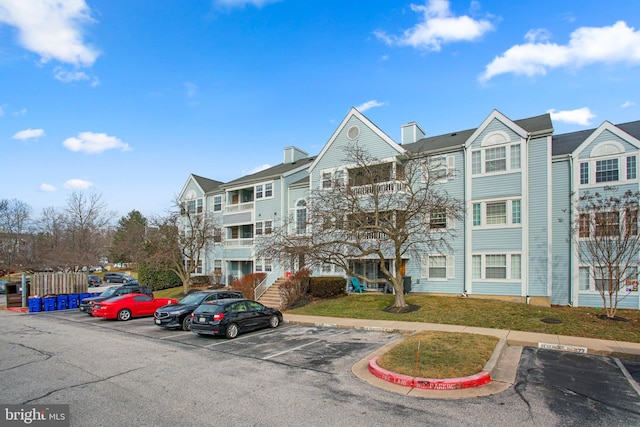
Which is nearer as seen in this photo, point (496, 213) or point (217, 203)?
point (496, 213)

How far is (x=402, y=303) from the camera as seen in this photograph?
18.8 metres

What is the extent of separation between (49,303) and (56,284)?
9.08 feet

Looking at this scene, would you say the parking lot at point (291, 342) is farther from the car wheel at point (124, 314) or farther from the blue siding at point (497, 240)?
the blue siding at point (497, 240)

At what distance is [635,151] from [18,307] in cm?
3827

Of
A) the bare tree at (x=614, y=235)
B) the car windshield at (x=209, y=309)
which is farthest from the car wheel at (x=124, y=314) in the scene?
the bare tree at (x=614, y=235)

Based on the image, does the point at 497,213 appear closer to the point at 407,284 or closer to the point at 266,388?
the point at 407,284

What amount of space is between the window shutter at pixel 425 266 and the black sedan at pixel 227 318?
11562mm

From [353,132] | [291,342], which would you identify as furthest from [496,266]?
[291,342]

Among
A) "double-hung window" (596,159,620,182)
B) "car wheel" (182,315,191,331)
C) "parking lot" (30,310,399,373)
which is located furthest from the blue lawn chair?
"double-hung window" (596,159,620,182)

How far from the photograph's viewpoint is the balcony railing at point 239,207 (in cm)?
3339

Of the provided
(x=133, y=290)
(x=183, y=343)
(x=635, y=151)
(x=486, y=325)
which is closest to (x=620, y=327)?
(x=486, y=325)

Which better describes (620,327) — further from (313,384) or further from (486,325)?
(313,384)

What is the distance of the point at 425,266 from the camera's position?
2355cm

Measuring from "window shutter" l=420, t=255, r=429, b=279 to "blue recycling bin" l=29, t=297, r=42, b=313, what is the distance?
80.7 ft
